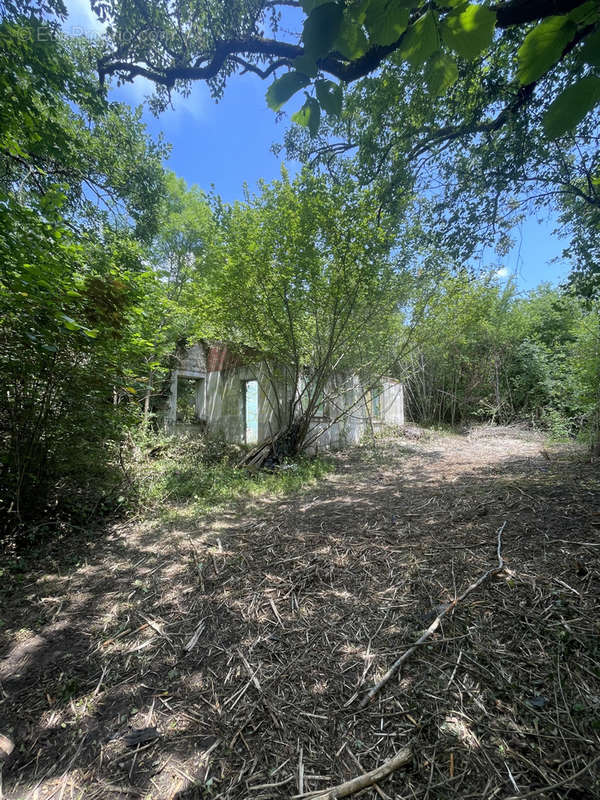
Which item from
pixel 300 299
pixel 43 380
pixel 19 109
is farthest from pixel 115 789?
pixel 300 299

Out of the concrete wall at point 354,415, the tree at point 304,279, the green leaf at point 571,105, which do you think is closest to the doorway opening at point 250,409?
the concrete wall at point 354,415

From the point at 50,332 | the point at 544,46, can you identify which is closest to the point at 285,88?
the point at 544,46

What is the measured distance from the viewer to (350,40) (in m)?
0.87

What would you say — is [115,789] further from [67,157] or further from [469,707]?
[67,157]

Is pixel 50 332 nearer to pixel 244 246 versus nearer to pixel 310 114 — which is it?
pixel 310 114

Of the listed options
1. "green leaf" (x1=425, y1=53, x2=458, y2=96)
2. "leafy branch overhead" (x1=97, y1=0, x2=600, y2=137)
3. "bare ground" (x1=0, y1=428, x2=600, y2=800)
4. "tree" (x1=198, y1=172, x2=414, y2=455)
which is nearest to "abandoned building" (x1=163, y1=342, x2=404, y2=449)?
"tree" (x1=198, y1=172, x2=414, y2=455)

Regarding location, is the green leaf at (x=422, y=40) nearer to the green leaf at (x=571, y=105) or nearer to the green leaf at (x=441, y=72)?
the green leaf at (x=441, y=72)

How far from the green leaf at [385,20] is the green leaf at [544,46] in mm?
318

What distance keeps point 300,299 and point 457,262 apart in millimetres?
2441

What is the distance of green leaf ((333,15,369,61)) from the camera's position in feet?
2.77

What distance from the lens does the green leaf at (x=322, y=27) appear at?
0.78m

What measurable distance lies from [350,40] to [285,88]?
0.22 meters

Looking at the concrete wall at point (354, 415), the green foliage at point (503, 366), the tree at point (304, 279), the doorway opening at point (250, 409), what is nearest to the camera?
the tree at point (304, 279)

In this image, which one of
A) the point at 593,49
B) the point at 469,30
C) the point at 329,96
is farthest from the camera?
the point at 329,96
